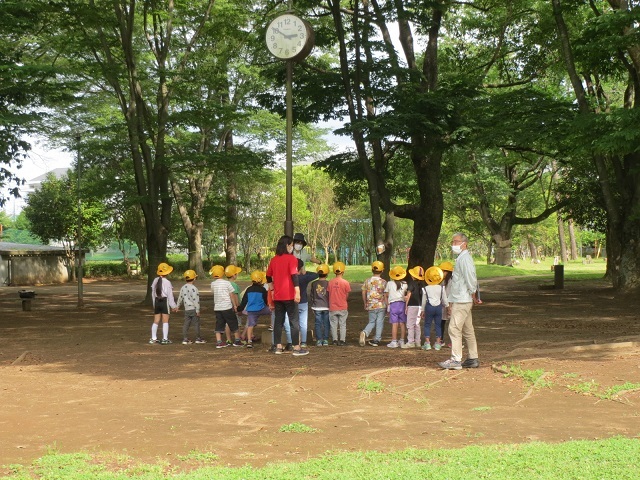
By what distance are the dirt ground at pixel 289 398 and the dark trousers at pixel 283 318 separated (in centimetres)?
44

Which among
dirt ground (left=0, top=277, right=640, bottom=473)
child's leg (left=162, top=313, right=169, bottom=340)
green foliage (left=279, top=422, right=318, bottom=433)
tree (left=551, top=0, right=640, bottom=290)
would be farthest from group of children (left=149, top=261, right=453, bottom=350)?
tree (left=551, top=0, right=640, bottom=290)

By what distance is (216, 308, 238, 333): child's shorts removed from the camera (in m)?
13.0

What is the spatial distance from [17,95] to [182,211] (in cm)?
2575

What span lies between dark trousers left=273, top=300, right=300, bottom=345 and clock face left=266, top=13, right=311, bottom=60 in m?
4.72

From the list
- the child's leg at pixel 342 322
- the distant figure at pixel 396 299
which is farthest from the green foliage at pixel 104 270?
the distant figure at pixel 396 299

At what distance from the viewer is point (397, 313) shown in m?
12.6

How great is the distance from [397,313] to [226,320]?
9.68ft

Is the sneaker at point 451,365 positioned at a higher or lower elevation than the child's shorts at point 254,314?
lower

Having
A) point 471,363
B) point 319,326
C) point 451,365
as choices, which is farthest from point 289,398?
point 319,326

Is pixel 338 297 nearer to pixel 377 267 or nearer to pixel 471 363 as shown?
pixel 377 267

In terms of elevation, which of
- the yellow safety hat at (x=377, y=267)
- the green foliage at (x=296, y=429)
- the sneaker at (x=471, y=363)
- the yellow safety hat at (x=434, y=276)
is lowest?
the green foliage at (x=296, y=429)

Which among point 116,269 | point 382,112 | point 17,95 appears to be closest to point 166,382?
point 17,95

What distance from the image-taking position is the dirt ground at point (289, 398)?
257 inches

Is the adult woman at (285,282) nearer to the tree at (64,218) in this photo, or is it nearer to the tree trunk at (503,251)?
the tree trunk at (503,251)
